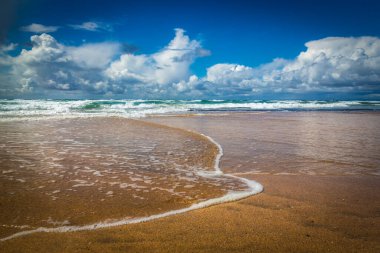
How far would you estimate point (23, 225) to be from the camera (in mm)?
3562

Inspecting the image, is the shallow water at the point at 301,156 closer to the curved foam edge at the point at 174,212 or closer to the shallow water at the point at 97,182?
the shallow water at the point at 97,182

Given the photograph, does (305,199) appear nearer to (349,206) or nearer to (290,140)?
(349,206)

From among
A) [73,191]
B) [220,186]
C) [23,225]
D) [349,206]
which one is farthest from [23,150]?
[349,206]

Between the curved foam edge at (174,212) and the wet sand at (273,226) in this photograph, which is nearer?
the wet sand at (273,226)

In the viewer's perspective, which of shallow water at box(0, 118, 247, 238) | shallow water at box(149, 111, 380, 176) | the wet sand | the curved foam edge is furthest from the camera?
shallow water at box(149, 111, 380, 176)

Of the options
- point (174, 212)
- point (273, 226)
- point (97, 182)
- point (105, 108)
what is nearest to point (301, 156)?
point (273, 226)

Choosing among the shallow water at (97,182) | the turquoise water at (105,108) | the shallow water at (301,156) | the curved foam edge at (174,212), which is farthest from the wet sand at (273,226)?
the turquoise water at (105,108)

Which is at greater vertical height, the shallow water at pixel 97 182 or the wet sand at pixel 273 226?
the shallow water at pixel 97 182

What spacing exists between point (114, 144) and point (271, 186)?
606cm

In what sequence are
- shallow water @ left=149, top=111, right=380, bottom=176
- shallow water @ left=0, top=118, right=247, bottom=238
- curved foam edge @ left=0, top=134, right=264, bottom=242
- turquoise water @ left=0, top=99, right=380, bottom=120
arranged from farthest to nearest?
turquoise water @ left=0, top=99, right=380, bottom=120 < shallow water @ left=149, top=111, right=380, bottom=176 < shallow water @ left=0, top=118, right=247, bottom=238 < curved foam edge @ left=0, top=134, right=264, bottom=242

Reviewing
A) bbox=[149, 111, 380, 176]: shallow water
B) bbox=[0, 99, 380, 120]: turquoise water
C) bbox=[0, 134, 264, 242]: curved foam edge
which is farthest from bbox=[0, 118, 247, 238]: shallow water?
bbox=[0, 99, 380, 120]: turquoise water

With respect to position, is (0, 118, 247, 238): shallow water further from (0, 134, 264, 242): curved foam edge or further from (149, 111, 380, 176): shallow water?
(149, 111, 380, 176): shallow water

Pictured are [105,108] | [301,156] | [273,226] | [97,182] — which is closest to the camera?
[273,226]

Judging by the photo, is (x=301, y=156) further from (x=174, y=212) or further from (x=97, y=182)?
(x=97, y=182)
